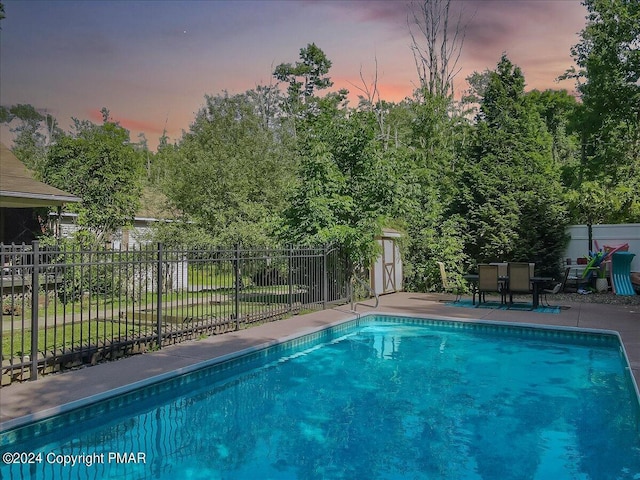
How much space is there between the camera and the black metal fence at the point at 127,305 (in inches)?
230

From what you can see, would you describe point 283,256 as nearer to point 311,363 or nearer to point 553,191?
point 311,363

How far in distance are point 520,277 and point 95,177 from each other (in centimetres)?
1251

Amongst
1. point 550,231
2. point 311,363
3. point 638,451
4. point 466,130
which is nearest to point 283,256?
point 311,363

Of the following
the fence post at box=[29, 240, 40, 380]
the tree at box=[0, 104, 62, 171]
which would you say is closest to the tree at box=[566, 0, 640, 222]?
the fence post at box=[29, 240, 40, 380]

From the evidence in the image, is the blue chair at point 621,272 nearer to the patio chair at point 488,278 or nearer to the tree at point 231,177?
the patio chair at point 488,278

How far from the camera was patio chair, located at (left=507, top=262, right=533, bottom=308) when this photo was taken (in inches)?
468

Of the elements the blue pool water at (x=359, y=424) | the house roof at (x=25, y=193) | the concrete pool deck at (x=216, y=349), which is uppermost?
the house roof at (x=25, y=193)

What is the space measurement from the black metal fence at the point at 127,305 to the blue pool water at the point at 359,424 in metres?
1.35

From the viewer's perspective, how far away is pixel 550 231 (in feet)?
53.4

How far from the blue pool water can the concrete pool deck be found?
200 millimetres

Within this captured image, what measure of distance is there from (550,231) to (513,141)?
3584 millimetres

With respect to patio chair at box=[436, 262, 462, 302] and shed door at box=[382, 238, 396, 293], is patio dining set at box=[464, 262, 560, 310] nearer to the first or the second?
patio chair at box=[436, 262, 462, 302]

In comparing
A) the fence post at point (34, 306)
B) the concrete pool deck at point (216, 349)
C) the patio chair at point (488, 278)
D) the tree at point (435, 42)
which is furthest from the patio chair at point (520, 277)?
the tree at point (435, 42)

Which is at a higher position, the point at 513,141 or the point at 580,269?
the point at 513,141
